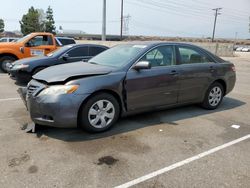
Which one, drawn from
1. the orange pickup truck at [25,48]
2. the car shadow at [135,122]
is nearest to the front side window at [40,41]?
the orange pickup truck at [25,48]

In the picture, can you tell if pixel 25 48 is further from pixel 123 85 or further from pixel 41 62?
pixel 123 85

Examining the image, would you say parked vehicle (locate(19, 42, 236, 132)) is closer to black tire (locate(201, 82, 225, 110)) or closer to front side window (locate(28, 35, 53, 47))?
black tire (locate(201, 82, 225, 110))

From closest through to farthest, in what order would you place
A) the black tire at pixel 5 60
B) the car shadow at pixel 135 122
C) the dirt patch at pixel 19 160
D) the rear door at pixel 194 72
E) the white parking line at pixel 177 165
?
the white parking line at pixel 177 165 < the dirt patch at pixel 19 160 < the car shadow at pixel 135 122 < the rear door at pixel 194 72 < the black tire at pixel 5 60

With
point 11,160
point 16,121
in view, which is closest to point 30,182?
point 11,160

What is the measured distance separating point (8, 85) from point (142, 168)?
6517 millimetres

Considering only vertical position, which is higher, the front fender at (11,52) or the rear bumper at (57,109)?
the front fender at (11,52)

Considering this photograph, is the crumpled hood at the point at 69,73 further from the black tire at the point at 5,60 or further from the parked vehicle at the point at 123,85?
the black tire at the point at 5,60

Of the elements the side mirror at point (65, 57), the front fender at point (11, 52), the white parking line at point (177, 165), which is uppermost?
the side mirror at point (65, 57)

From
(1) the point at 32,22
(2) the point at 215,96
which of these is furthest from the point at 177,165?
(1) the point at 32,22

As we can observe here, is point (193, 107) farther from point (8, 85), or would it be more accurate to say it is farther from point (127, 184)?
point (8, 85)

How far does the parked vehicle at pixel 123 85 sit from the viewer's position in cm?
377

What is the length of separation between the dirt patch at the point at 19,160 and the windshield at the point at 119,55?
2141 mm

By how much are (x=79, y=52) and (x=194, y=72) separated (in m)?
4.57

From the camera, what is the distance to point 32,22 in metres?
55.9
